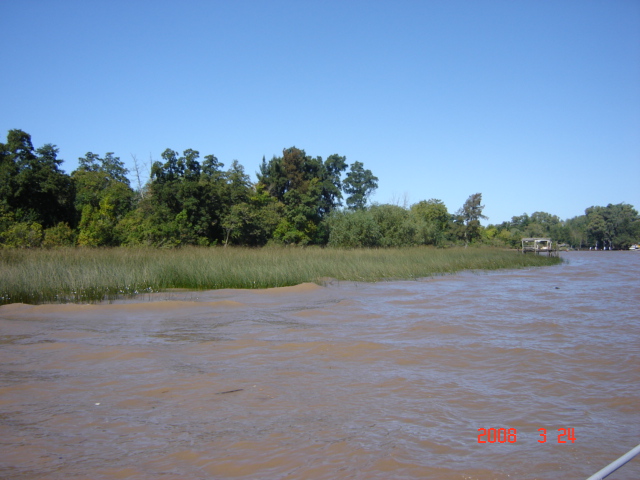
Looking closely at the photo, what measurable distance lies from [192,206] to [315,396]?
23.1 metres

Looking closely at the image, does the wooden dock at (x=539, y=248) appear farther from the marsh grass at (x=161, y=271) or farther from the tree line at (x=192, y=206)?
the marsh grass at (x=161, y=271)

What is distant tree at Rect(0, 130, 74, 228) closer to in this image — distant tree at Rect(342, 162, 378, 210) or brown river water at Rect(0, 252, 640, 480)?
brown river water at Rect(0, 252, 640, 480)

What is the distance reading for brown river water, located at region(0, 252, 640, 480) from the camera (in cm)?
339

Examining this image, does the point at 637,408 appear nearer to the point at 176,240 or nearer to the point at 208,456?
the point at 208,456

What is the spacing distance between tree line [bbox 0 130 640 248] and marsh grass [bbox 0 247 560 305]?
6029 mm

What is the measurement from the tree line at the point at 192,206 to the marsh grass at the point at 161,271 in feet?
19.8

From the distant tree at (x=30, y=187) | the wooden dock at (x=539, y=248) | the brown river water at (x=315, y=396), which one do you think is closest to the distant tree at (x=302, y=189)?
the distant tree at (x=30, y=187)

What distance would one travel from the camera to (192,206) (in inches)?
1042

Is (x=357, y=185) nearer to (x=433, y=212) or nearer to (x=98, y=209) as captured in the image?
(x=433, y=212)

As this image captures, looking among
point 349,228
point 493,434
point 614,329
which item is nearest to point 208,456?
point 493,434
